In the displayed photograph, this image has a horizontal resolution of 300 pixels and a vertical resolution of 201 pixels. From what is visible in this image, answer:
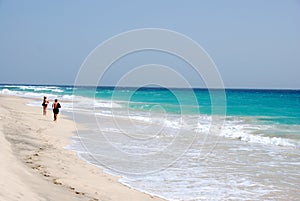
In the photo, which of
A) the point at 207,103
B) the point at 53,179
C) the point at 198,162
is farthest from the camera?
the point at 207,103

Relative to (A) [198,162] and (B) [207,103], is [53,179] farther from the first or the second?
(B) [207,103]

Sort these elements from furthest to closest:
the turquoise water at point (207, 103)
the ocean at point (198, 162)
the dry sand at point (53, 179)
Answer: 1. the turquoise water at point (207, 103)
2. the ocean at point (198, 162)
3. the dry sand at point (53, 179)

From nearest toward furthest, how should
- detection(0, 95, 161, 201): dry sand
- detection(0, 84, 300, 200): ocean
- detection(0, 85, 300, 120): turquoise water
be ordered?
1. detection(0, 95, 161, 201): dry sand
2. detection(0, 84, 300, 200): ocean
3. detection(0, 85, 300, 120): turquoise water

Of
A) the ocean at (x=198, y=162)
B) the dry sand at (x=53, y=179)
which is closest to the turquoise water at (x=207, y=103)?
the ocean at (x=198, y=162)

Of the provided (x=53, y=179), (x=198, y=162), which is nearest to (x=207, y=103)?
(x=198, y=162)

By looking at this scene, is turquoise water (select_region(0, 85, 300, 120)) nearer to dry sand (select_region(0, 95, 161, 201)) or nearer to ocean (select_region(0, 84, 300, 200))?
ocean (select_region(0, 84, 300, 200))

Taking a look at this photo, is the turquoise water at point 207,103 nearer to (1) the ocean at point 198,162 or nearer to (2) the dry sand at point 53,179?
(1) the ocean at point 198,162

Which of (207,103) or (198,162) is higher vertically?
(207,103)

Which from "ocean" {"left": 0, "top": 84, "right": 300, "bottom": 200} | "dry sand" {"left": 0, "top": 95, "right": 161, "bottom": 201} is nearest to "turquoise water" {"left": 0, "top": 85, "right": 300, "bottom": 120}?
"ocean" {"left": 0, "top": 84, "right": 300, "bottom": 200}

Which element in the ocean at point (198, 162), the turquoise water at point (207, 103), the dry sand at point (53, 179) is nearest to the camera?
the dry sand at point (53, 179)

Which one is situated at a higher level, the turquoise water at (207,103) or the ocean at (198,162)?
the turquoise water at (207,103)

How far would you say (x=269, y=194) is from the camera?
8219 millimetres

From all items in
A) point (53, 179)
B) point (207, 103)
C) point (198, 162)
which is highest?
point (207, 103)

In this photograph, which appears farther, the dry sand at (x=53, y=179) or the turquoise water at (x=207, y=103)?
the turquoise water at (x=207, y=103)
